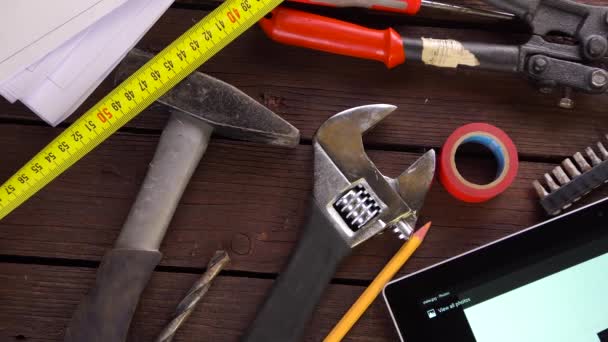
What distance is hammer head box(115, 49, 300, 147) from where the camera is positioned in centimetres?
73

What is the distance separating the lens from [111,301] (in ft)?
2.33

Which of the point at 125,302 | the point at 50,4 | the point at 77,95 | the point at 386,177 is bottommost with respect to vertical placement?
the point at 125,302

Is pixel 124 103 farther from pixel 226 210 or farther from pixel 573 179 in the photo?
pixel 573 179

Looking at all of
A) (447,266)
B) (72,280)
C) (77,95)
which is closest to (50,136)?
(77,95)

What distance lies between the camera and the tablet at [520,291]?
0.70 metres

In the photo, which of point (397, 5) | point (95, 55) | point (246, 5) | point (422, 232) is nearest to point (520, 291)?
point (422, 232)

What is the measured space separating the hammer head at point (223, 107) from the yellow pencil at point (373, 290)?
200 millimetres

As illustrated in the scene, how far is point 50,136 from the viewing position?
0.80m

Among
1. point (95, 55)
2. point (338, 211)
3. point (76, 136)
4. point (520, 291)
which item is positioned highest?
point (95, 55)

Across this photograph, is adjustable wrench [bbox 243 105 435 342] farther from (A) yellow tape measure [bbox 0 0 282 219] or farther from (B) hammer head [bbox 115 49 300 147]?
(A) yellow tape measure [bbox 0 0 282 219]

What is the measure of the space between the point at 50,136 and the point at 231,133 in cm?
25

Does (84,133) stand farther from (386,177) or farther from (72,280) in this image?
(386,177)

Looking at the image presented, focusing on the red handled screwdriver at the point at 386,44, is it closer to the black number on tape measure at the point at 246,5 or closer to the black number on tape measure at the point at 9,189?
the black number on tape measure at the point at 246,5

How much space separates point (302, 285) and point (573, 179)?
367 mm
